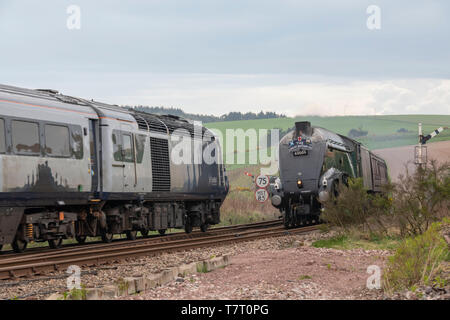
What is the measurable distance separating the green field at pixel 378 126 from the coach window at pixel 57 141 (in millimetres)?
62413

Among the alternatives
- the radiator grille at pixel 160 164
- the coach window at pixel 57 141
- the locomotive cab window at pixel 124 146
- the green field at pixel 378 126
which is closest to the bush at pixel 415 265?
the coach window at pixel 57 141

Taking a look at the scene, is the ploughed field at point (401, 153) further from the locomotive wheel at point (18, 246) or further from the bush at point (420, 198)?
the locomotive wheel at point (18, 246)

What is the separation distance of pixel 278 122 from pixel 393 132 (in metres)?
17.9

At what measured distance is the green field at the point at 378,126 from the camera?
3258 inches

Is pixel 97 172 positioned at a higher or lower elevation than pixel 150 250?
higher

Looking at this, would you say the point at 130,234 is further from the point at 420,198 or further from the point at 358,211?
the point at 420,198

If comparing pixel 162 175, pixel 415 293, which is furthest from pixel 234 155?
pixel 415 293

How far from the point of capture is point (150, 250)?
1473cm

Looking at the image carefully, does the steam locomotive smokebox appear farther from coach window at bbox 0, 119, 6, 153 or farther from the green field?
the green field

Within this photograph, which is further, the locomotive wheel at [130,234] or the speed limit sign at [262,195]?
the speed limit sign at [262,195]

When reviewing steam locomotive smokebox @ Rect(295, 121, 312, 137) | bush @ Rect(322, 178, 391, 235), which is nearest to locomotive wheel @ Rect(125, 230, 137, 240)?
bush @ Rect(322, 178, 391, 235)

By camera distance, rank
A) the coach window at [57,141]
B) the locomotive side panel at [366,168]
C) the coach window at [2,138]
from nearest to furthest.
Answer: the coach window at [2,138], the coach window at [57,141], the locomotive side panel at [366,168]

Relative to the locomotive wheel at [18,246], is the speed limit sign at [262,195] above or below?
above
